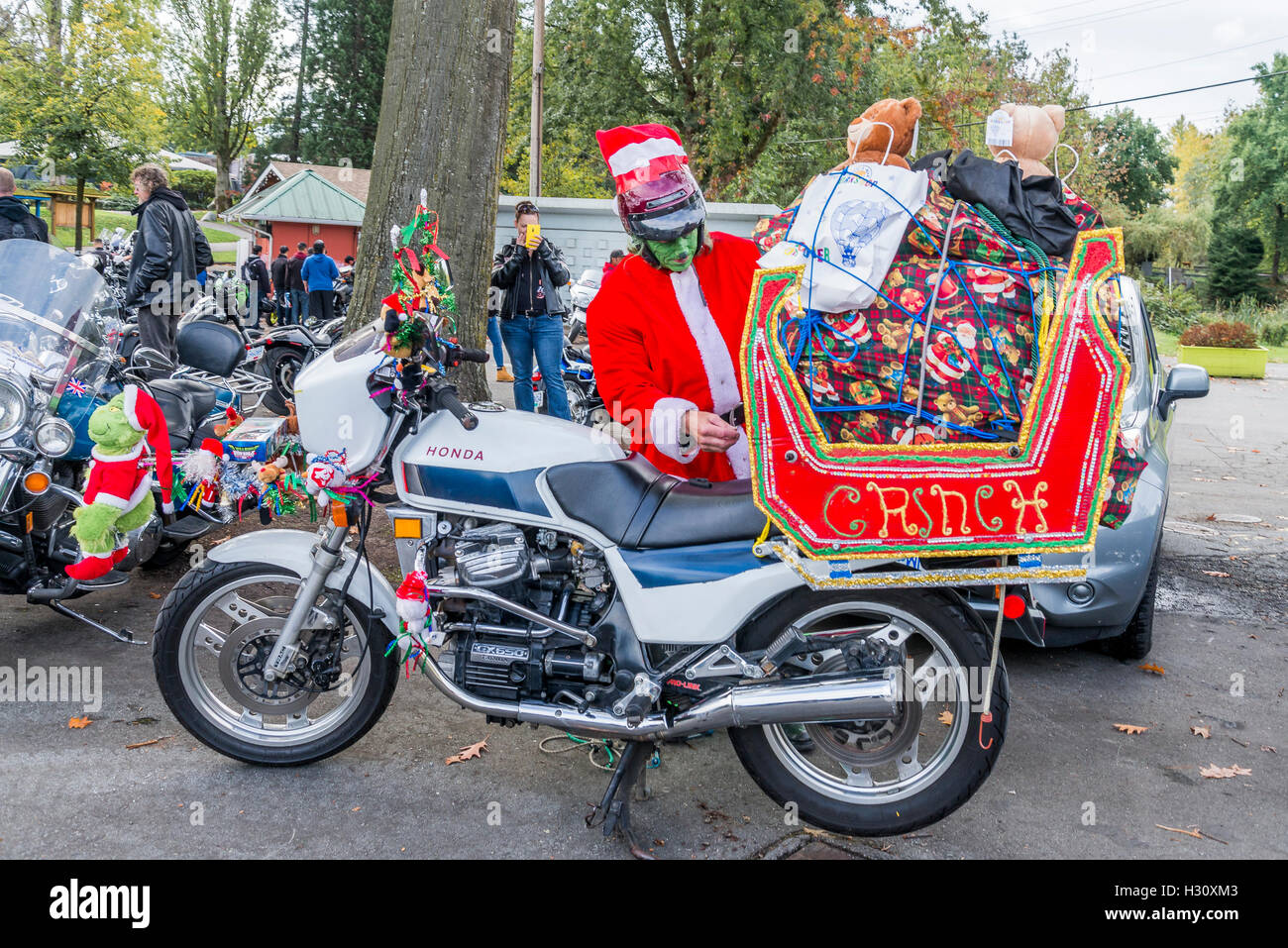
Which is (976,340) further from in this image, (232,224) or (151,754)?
(232,224)

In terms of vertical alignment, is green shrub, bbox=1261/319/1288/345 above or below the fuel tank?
above

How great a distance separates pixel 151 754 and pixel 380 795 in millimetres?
927

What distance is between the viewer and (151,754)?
375cm

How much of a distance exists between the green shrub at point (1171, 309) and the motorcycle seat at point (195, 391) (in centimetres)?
3244

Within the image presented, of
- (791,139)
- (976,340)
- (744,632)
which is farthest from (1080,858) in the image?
(791,139)

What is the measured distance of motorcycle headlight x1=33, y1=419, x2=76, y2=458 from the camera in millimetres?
4309

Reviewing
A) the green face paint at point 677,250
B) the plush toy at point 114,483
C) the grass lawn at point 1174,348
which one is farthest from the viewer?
the grass lawn at point 1174,348

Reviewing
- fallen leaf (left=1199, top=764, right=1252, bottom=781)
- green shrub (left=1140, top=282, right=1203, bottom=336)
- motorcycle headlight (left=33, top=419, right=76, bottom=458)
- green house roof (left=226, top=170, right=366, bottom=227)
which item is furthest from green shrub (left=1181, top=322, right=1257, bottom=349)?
→ green house roof (left=226, top=170, right=366, bottom=227)

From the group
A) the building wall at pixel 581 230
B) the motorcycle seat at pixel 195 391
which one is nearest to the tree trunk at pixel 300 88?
the building wall at pixel 581 230

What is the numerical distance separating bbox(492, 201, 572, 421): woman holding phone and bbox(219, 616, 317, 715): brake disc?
5.85 metres

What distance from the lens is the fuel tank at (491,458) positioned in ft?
10.4

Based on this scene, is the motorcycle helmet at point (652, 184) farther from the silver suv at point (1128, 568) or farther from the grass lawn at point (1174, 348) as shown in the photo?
the grass lawn at point (1174, 348)

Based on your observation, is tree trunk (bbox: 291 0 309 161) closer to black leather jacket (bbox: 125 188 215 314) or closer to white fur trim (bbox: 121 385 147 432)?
black leather jacket (bbox: 125 188 215 314)

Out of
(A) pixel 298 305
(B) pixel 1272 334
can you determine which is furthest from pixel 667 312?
(B) pixel 1272 334
